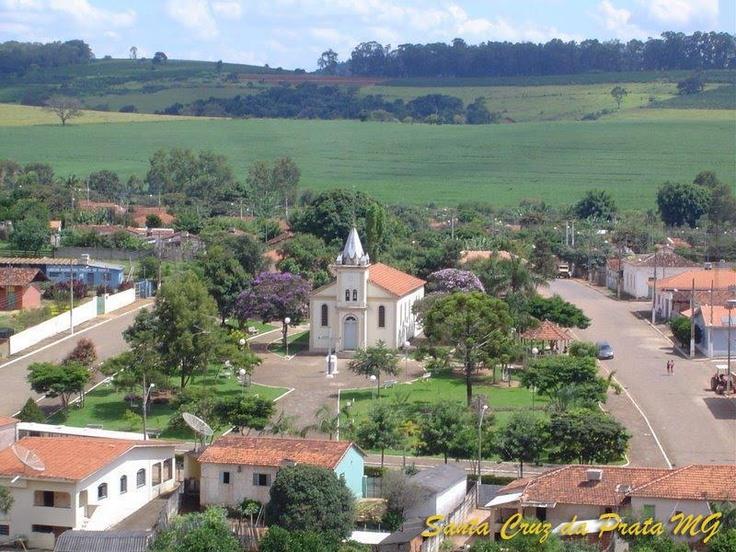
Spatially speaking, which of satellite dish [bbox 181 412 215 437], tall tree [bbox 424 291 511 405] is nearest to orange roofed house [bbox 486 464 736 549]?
satellite dish [bbox 181 412 215 437]

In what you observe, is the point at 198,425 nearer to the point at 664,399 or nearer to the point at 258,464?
the point at 258,464

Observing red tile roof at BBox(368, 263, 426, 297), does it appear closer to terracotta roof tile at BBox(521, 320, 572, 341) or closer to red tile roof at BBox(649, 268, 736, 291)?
terracotta roof tile at BBox(521, 320, 572, 341)

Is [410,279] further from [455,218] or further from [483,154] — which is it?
[483,154]

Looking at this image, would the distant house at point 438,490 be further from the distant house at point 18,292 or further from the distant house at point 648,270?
the distant house at point 648,270

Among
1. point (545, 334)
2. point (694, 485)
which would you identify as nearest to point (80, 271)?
point (545, 334)

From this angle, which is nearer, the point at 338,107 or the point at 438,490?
the point at 438,490

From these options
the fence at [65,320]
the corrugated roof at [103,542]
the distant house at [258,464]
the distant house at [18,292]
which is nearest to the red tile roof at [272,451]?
the distant house at [258,464]

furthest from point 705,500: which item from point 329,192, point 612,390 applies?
point 329,192
